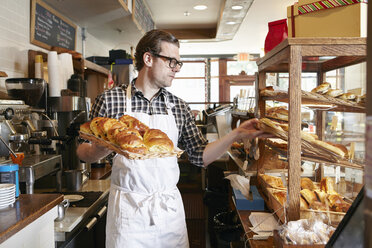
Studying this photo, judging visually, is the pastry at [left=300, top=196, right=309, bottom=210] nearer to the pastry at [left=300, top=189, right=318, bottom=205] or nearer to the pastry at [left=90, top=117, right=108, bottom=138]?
the pastry at [left=300, top=189, right=318, bottom=205]

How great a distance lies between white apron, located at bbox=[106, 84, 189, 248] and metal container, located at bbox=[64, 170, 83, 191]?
79 cm

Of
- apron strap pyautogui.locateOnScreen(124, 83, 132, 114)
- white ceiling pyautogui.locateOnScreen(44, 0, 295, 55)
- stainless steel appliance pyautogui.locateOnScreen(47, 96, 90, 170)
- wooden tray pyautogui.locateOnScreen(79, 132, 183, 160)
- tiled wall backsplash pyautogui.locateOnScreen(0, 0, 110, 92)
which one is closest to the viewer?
wooden tray pyautogui.locateOnScreen(79, 132, 183, 160)

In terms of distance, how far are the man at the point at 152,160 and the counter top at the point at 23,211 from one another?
0.28 meters

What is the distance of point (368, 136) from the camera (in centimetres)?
34

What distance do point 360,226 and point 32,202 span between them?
1499mm

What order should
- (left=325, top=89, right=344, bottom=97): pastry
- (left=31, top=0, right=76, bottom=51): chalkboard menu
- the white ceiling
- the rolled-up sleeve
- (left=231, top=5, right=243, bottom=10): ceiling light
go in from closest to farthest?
(left=325, top=89, right=344, bottom=97): pastry, the rolled-up sleeve, (left=31, top=0, right=76, bottom=51): chalkboard menu, the white ceiling, (left=231, top=5, right=243, bottom=10): ceiling light

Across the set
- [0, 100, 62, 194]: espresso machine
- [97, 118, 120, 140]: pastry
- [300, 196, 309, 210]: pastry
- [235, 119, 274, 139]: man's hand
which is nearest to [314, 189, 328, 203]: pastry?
[300, 196, 309, 210]: pastry

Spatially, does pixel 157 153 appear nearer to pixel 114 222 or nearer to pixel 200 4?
pixel 114 222

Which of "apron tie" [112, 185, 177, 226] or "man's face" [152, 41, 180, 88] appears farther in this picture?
"man's face" [152, 41, 180, 88]

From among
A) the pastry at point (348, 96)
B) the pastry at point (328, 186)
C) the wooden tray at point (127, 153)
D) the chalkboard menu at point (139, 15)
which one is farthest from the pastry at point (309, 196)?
the chalkboard menu at point (139, 15)

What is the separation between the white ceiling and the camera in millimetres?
3162

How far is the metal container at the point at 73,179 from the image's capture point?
2438mm

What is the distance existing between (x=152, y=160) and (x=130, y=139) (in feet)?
1.83

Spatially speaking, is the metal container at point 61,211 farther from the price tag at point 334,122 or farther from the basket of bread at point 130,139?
the price tag at point 334,122
